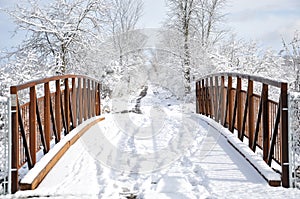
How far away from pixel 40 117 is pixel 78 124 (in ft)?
7.34

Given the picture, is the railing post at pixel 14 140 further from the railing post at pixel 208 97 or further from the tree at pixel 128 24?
the tree at pixel 128 24

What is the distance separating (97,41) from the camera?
12.2 m

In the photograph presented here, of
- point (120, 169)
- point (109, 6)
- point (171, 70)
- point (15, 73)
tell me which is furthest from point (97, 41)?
point (120, 169)

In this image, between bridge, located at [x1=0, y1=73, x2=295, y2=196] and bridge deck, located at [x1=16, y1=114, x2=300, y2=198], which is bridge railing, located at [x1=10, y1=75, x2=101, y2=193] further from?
bridge deck, located at [x1=16, y1=114, x2=300, y2=198]

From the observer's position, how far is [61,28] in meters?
11.3

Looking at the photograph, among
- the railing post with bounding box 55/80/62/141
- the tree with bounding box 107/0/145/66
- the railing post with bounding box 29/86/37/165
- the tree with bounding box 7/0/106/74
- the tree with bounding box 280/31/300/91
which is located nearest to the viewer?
the railing post with bounding box 29/86/37/165

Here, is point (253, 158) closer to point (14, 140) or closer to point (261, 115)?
point (261, 115)

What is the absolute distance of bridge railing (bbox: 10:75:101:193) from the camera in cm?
271

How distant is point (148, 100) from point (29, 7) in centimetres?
841

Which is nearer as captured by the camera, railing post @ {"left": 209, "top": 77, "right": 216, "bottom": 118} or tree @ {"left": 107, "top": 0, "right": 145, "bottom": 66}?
railing post @ {"left": 209, "top": 77, "right": 216, "bottom": 118}

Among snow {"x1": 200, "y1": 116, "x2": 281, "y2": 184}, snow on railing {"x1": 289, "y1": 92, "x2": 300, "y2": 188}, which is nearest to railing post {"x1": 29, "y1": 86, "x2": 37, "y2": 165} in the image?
snow {"x1": 200, "y1": 116, "x2": 281, "y2": 184}

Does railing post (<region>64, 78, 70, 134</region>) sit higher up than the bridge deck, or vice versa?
railing post (<region>64, 78, 70, 134</region>)

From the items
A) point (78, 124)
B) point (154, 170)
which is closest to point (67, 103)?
point (78, 124)

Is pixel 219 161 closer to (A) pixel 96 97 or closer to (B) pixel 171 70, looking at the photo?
(A) pixel 96 97
